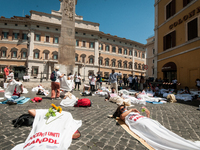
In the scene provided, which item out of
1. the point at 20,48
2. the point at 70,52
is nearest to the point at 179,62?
the point at 70,52

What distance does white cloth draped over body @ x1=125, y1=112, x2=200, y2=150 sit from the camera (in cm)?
184

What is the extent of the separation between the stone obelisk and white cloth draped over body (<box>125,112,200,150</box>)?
7.67 metres

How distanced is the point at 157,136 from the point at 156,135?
0.07 feet

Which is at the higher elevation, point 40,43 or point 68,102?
point 40,43

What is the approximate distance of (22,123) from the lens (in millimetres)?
2910

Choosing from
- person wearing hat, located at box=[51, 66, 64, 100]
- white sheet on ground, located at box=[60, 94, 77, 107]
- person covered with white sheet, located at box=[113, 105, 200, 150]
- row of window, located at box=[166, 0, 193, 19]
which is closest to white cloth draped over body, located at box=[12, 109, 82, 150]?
person covered with white sheet, located at box=[113, 105, 200, 150]

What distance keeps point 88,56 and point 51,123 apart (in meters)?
32.6

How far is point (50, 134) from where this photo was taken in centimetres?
193

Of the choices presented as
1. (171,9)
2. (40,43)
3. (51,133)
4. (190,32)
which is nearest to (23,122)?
(51,133)

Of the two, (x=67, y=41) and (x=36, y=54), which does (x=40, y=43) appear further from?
(x=67, y=41)

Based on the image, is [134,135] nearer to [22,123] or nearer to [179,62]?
[22,123]

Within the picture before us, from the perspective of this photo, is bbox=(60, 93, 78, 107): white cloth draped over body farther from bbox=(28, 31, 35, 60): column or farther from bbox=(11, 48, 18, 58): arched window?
bbox=(11, 48, 18, 58): arched window

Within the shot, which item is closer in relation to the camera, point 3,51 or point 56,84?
point 56,84

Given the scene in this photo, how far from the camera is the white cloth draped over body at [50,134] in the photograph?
5.77ft
